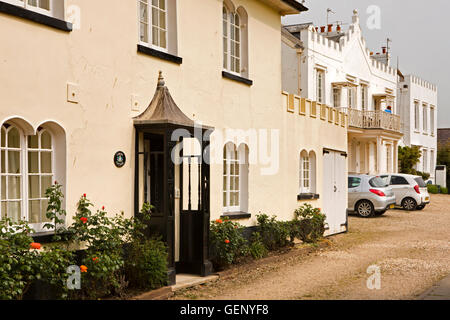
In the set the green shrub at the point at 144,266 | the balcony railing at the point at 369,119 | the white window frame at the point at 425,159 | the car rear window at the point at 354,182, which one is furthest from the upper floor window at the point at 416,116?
the green shrub at the point at 144,266

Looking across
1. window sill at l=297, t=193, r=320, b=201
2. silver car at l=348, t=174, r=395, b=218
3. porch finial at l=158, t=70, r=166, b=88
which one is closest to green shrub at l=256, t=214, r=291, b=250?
window sill at l=297, t=193, r=320, b=201

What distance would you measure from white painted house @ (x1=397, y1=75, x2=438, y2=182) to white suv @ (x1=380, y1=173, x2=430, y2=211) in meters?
14.5

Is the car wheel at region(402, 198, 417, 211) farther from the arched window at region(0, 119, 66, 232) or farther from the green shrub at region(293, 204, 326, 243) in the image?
the arched window at region(0, 119, 66, 232)

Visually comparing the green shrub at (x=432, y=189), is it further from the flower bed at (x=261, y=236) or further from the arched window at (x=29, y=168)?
the arched window at (x=29, y=168)

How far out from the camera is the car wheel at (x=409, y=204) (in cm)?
2697

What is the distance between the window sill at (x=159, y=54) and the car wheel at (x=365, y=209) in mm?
15241

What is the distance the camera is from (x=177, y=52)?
10.6m

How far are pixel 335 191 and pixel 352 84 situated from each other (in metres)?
14.2

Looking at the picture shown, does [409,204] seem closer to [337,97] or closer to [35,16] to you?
[337,97]

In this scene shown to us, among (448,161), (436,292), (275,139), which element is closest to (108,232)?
(436,292)

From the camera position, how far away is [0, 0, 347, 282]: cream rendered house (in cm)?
764
